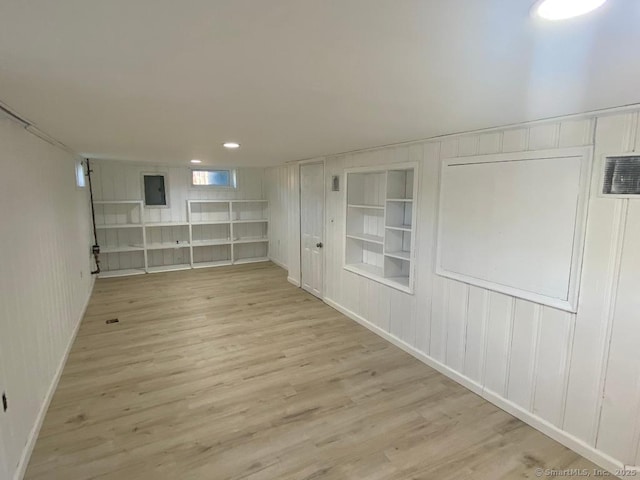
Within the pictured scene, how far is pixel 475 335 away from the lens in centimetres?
287

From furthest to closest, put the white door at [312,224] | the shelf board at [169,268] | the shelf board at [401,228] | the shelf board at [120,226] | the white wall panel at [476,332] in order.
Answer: the shelf board at [169,268]
the shelf board at [120,226]
the white door at [312,224]
the shelf board at [401,228]
the white wall panel at [476,332]

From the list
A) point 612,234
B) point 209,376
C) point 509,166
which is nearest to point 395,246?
point 509,166

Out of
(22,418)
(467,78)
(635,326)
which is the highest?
(467,78)

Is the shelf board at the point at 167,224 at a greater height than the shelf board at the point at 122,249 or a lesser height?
greater

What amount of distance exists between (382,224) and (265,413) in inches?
103

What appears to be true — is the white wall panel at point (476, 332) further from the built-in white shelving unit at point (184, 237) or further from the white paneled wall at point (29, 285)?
the built-in white shelving unit at point (184, 237)

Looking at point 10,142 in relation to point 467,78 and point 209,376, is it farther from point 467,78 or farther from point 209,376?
point 467,78

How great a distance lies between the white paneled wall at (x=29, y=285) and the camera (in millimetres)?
1970

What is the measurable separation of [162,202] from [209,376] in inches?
198

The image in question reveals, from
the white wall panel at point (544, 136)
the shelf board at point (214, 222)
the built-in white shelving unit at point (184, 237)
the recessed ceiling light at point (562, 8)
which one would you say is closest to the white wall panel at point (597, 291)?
the white wall panel at point (544, 136)

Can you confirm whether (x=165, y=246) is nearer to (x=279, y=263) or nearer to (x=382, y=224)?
(x=279, y=263)

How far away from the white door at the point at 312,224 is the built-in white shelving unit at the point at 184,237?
242cm

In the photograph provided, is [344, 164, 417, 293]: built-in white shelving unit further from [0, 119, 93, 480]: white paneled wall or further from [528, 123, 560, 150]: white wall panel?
[0, 119, 93, 480]: white paneled wall

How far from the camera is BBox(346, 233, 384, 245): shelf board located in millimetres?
4063
